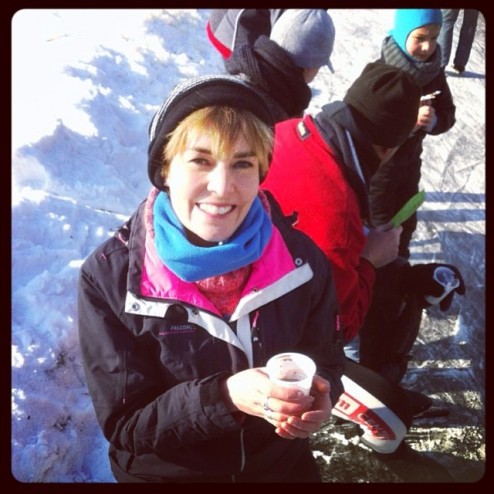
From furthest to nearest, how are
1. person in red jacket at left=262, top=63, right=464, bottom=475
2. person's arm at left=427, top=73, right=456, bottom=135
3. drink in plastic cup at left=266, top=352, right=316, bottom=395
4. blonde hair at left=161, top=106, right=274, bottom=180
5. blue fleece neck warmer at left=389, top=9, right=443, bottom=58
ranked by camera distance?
person's arm at left=427, top=73, right=456, bottom=135 < blue fleece neck warmer at left=389, top=9, right=443, bottom=58 < person in red jacket at left=262, top=63, right=464, bottom=475 < blonde hair at left=161, top=106, right=274, bottom=180 < drink in plastic cup at left=266, top=352, right=316, bottom=395

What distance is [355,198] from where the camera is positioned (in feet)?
7.54

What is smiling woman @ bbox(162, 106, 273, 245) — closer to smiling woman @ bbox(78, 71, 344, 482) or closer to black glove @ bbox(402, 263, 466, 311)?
smiling woman @ bbox(78, 71, 344, 482)

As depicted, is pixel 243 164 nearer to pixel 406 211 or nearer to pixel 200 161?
pixel 200 161

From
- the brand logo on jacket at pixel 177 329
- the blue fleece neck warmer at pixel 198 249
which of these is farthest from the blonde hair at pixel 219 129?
the brand logo on jacket at pixel 177 329

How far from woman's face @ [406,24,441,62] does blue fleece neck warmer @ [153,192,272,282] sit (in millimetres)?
2259

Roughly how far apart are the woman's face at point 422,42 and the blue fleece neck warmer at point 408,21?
0.08 feet

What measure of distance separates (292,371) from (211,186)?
64 cm

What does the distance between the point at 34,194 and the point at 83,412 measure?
5.80 ft

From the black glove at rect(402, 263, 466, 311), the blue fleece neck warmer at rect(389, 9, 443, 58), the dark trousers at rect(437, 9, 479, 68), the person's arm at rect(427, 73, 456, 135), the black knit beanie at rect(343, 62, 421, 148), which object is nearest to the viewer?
the black knit beanie at rect(343, 62, 421, 148)

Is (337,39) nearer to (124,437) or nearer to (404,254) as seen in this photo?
(404,254)

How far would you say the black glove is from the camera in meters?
2.85

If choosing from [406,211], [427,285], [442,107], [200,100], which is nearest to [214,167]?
[200,100]

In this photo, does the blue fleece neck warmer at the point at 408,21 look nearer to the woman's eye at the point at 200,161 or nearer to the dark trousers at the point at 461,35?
the dark trousers at the point at 461,35

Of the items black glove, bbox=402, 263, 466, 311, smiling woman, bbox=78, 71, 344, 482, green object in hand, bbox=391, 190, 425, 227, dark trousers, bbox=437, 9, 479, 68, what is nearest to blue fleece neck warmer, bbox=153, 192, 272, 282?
smiling woman, bbox=78, 71, 344, 482
